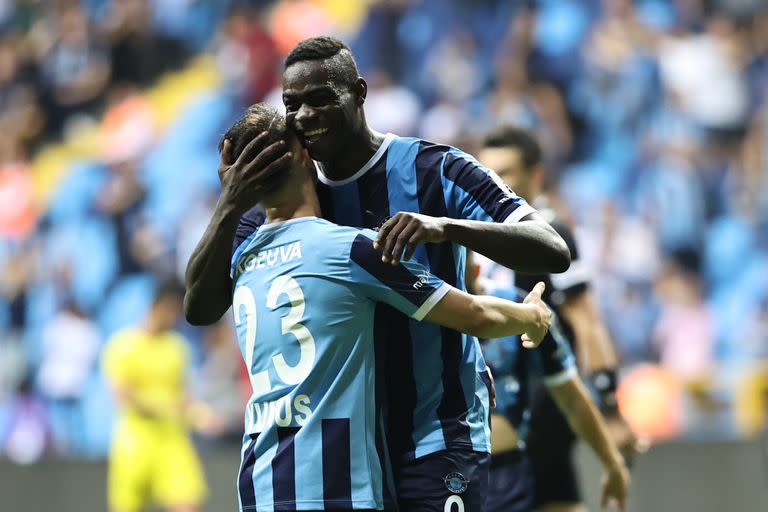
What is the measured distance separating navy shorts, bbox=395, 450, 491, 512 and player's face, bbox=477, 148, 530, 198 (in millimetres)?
2122

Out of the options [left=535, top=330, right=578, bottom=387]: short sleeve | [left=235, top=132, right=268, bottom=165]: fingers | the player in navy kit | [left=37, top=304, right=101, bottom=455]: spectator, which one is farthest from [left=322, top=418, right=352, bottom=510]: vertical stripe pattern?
[left=37, top=304, right=101, bottom=455]: spectator

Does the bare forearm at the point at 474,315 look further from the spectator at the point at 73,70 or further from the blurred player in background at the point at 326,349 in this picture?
the spectator at the point at 73,70

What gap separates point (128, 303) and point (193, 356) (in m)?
1.28

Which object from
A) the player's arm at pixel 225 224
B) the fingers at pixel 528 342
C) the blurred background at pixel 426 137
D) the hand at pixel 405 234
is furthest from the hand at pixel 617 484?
the blurred background at pixel 426 137

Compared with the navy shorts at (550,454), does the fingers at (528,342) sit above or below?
above

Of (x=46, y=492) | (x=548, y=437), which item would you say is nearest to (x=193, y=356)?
(x=46, y=492)

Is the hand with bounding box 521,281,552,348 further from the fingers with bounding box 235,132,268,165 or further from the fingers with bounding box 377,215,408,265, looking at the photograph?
the fingers with bounding box 235,132,268,165

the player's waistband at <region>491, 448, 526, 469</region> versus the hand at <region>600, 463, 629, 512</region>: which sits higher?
the player's waistband at <region>491, 448, 526, 469</region>

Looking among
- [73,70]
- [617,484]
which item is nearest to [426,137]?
[73,70]

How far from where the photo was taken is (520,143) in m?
5.24

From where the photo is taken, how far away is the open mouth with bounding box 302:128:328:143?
3221 mm

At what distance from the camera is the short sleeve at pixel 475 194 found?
3.16 meters

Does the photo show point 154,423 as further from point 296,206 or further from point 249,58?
point 296,206

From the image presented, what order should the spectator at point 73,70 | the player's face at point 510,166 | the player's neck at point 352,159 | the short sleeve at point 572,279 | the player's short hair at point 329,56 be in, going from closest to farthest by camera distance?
the player's short hair at point 329,56 → the player's neck at point 352,159 → the short sleeve at point 572,279 → the player's face at point 510,166 → the spectator at point 73,70
